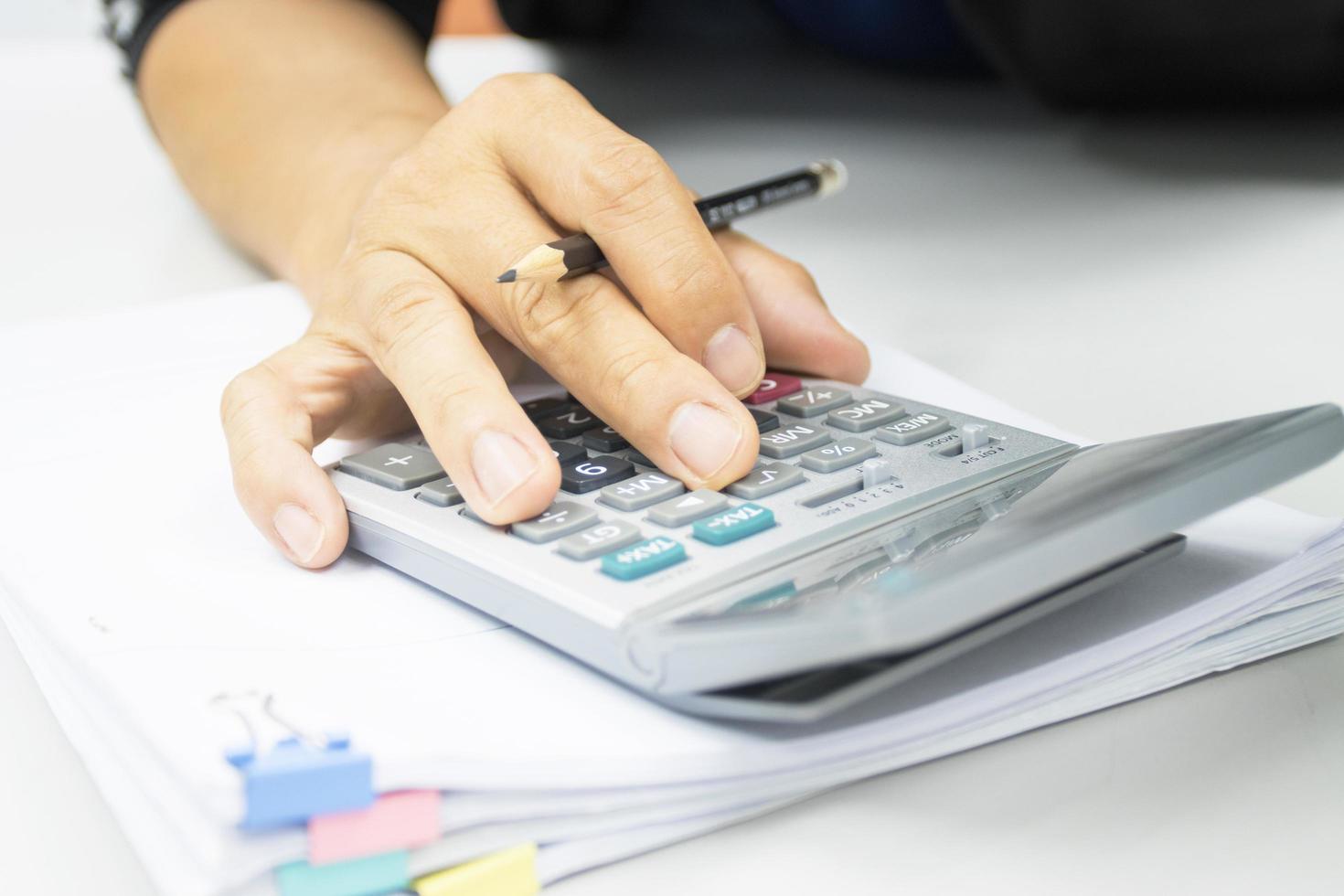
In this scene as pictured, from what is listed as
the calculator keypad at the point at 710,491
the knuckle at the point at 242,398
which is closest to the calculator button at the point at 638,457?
the calculator keypad at the point at 710,491

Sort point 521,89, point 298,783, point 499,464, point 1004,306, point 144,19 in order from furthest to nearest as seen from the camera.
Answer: point 144,19 → point 1004,306 → point 521,89 → point 499,464 → point 298,783

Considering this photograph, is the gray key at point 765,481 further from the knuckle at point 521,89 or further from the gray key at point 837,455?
the knuckle at point 521,89

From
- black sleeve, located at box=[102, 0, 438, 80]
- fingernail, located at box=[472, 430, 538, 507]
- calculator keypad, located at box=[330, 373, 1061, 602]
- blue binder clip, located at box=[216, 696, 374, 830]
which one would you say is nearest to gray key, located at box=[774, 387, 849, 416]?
calculator keypad, located at box=[330, 373, 1061, 602]

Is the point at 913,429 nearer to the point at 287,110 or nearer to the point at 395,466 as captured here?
the point at 395,466

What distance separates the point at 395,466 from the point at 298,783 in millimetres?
156

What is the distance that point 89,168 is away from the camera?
92 cm

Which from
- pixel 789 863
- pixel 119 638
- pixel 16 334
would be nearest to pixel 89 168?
pixel 16 334

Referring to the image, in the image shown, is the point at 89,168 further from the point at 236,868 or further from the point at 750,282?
the point at 236,868

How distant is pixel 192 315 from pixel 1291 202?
0.56 metres

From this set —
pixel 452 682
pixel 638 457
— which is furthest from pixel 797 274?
pixel 452 682

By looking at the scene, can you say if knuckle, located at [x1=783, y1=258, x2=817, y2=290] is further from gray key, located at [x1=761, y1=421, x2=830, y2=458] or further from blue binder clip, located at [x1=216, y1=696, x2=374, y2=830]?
blue binder clip, located at [x1=216, y1=696, x2=374, y2=830]

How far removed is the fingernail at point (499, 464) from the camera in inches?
13.5

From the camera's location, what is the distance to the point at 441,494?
1.20 ft

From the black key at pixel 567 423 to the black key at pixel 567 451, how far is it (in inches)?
0.7
